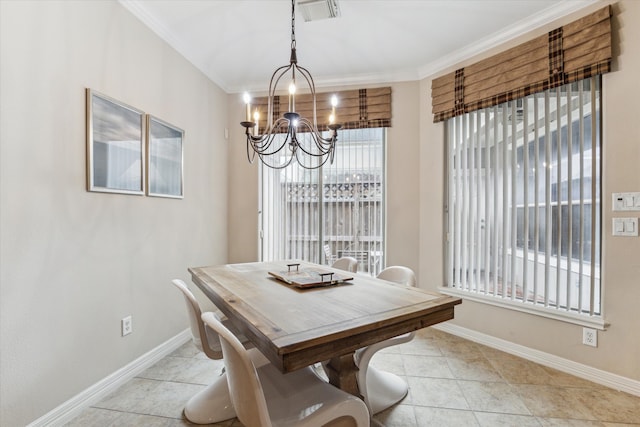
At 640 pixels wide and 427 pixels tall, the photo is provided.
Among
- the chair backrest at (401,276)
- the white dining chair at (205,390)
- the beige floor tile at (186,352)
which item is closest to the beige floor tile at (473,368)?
the chair backrest at (401,276)

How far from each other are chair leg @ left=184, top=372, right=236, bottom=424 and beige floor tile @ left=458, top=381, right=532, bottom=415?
145 centimetres

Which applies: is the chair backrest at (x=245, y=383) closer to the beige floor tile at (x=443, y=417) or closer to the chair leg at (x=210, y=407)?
the chair leg at (x=210, y=407)

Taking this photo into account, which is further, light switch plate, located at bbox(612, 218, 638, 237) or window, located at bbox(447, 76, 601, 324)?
window, located at bbox(447, 76, 601, 324)

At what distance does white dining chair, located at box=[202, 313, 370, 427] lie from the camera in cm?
90

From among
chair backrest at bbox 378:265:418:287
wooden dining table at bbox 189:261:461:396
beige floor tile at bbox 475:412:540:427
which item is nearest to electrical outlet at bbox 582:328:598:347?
beige floor tile at bbox 475:412:540:427

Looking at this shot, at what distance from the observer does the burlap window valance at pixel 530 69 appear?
2012 mm

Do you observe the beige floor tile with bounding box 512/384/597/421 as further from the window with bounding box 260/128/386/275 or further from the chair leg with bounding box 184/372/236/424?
the chair leg with bounding box 184/372/236/424

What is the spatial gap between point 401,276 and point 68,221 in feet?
6.69

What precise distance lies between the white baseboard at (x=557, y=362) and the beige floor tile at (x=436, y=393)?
2.59 ft

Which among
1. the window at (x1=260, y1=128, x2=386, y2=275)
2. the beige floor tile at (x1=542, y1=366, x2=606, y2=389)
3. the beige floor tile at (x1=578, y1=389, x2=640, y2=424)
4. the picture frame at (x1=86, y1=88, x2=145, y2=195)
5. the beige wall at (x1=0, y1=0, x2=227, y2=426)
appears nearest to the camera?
the beige wall at (x1=0, y1=0, x2=227, y2=426)

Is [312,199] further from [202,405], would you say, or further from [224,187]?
[202,405]

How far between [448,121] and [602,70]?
3.88 ft

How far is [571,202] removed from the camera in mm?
2207

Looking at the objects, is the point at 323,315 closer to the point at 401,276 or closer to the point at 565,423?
the point at 401,276
